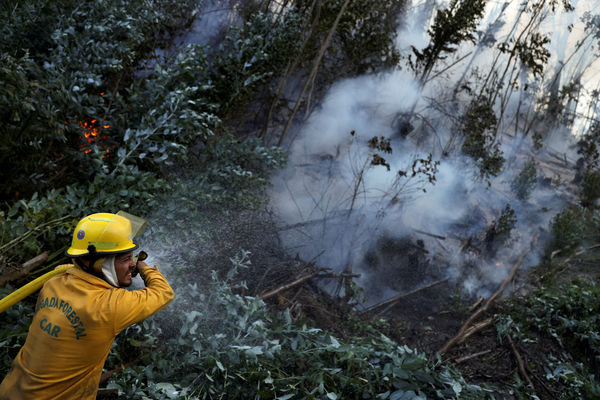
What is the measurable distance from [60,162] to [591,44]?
20.0m

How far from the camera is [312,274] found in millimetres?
5262

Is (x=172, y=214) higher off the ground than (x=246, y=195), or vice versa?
(x=246, y=195)

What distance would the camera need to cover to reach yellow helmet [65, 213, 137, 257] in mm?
1948

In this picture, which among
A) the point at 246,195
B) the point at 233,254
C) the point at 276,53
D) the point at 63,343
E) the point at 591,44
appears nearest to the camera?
the point at 63,343

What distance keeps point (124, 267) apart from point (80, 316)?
333 mm

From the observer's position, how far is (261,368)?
2.94 metres

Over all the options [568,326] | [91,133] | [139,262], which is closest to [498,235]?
[568,326]

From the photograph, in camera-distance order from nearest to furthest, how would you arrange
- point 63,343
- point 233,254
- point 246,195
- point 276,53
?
point 63,343, point 233,254, point 246,195, point 276,53

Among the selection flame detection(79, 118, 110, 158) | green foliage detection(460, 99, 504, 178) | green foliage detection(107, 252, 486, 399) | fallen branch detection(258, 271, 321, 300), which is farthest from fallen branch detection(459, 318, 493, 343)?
green foliage detection(460, 99, 504, 178)

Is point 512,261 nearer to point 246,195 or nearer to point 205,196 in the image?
point 246,195

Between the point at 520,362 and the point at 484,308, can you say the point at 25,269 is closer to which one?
the point at 520,362

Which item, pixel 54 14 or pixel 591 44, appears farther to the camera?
pixel 591 44

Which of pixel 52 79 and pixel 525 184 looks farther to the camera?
pixel 525 184

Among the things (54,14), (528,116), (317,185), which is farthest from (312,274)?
(528,116)
